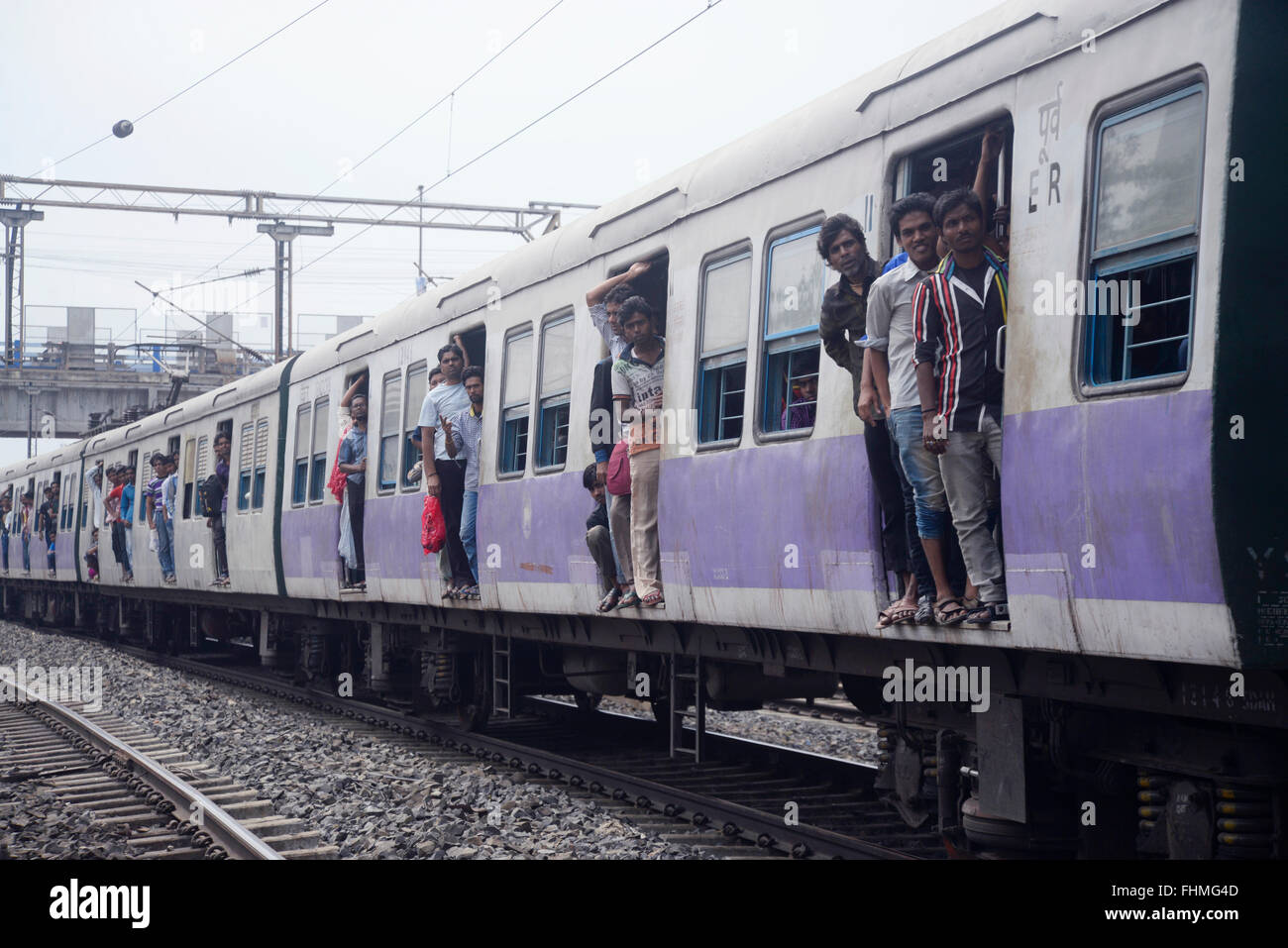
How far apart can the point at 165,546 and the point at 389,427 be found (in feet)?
31.8

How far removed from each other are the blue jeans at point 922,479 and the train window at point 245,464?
12633 mm

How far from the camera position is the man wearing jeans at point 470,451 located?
11.5m

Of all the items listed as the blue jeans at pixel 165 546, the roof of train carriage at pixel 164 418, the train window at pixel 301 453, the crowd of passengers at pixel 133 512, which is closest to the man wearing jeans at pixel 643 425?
the train window at pixel 301 453

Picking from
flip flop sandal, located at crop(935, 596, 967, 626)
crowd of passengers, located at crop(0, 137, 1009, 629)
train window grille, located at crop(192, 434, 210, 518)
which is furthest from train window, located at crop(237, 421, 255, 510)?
flip flop sandal, located at crop(935, 596, 967, 626)

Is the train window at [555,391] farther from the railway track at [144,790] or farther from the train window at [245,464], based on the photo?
the train window at [245,464]

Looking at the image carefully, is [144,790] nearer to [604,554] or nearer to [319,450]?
[604,554]


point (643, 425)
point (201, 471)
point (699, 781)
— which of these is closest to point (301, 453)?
point (201, 471)

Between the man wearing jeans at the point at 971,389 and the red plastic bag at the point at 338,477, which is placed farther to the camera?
the red plastic bag at the point at 338,477

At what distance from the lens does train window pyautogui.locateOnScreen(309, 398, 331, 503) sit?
49.4 ft

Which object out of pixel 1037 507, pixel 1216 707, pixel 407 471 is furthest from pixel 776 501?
pixel 407 471

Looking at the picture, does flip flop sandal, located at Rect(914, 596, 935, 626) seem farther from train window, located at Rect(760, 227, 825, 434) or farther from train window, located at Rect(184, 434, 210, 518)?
train window, located at Rect(184, 434, 210, 518)

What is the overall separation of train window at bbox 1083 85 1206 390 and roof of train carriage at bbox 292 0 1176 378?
420 mm

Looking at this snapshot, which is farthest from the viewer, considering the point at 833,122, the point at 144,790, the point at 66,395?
the point at 66,395

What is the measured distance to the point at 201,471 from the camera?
19.8 m
